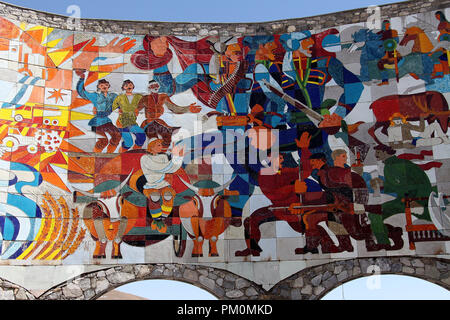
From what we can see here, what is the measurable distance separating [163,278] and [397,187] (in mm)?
5634

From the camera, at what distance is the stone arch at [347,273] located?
1197cm

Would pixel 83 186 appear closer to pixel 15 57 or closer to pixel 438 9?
pixel 15 57

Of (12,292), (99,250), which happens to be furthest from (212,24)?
(12,292)

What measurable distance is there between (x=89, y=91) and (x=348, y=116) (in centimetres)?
627

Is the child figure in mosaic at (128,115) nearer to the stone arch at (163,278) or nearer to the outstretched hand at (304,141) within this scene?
the stone arch at (163,278)

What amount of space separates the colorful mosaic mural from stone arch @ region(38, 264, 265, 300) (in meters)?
0.28

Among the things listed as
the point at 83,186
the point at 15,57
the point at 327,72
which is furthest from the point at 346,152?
the point at 15,57

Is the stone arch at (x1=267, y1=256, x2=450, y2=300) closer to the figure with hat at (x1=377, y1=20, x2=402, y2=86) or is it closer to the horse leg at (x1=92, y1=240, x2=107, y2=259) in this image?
the horse leg at (x1=92, y1=240, x2=107, y2=259)

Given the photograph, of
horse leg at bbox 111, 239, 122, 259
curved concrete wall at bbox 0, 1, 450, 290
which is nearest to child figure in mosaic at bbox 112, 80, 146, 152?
curved concrete wall at bbox 0, 1, 450, 290

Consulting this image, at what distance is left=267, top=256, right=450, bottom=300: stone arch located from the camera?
11969mm

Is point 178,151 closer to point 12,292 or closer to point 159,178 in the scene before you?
point 159,178

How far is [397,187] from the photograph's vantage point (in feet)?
41.8

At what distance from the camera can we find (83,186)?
13172 mm

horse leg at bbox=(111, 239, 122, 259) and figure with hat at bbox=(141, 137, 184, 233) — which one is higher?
figure with hat at bbox=(141, 137, 184, 233)
